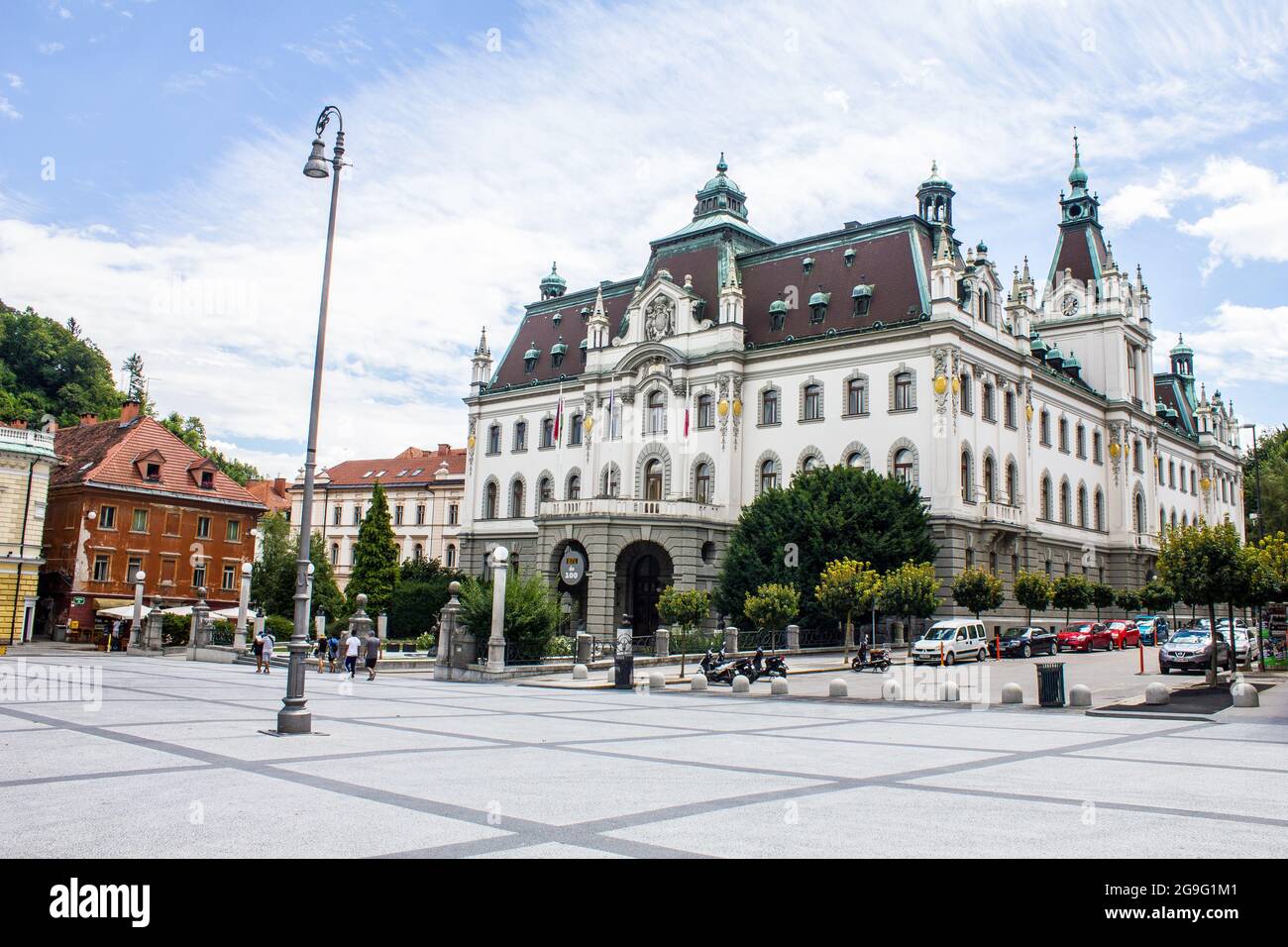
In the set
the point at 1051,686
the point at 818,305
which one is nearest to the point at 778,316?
the point at 818,305

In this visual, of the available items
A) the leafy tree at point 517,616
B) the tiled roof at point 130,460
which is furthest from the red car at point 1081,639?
the tiled roof at point 130,460

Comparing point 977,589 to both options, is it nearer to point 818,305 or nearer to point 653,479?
point 818,305

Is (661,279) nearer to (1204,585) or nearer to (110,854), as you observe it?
(1204,585)

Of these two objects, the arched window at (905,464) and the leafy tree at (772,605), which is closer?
the leafy tree at (772,605)

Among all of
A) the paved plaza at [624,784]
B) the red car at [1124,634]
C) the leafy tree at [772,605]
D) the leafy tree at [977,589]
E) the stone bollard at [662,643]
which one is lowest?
the paved plaza at [624,784]

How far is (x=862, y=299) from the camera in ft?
175

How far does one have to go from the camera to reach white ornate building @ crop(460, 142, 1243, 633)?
51.0 m

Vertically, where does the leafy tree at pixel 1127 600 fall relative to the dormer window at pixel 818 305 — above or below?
below

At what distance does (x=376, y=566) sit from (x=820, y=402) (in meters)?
29.7

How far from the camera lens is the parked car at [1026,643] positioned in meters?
42.7

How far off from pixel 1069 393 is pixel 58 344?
2812 inches

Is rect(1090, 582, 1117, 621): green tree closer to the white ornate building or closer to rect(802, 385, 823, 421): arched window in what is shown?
the white ornate building

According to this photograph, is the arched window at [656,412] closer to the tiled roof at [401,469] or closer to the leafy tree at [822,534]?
the leafy tree at [822,534]

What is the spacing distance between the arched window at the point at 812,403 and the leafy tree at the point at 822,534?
6.06 m
